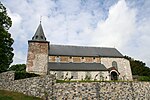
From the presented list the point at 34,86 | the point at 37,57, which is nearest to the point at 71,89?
the point at 34,86

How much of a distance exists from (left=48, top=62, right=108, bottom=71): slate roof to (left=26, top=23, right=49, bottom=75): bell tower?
1461mm

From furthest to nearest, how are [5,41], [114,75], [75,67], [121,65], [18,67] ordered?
[18,67] → [121,65] → [114,75] → [75,67] → [5,41]

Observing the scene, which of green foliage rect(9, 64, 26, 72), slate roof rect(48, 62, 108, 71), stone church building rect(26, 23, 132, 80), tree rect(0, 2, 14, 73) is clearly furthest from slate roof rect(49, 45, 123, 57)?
green foliage rect(9, 64, 26, 72)

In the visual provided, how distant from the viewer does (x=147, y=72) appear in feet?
172

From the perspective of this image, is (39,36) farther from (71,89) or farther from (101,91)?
(101,91)

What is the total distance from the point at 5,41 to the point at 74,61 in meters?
14.1

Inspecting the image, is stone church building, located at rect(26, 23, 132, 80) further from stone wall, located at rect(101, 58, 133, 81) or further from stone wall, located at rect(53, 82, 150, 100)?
stone wall, located at rect(53, 82, 150, 100)

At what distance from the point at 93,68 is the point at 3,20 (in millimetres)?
18049

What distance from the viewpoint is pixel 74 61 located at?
117 feet

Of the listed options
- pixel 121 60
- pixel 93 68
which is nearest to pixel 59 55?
pixel 93 68

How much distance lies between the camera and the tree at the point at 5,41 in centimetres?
2611

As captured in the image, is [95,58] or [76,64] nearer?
[76,64]

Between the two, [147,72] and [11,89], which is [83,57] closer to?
[11,89]

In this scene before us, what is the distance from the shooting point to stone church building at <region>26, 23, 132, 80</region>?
1256 inches
